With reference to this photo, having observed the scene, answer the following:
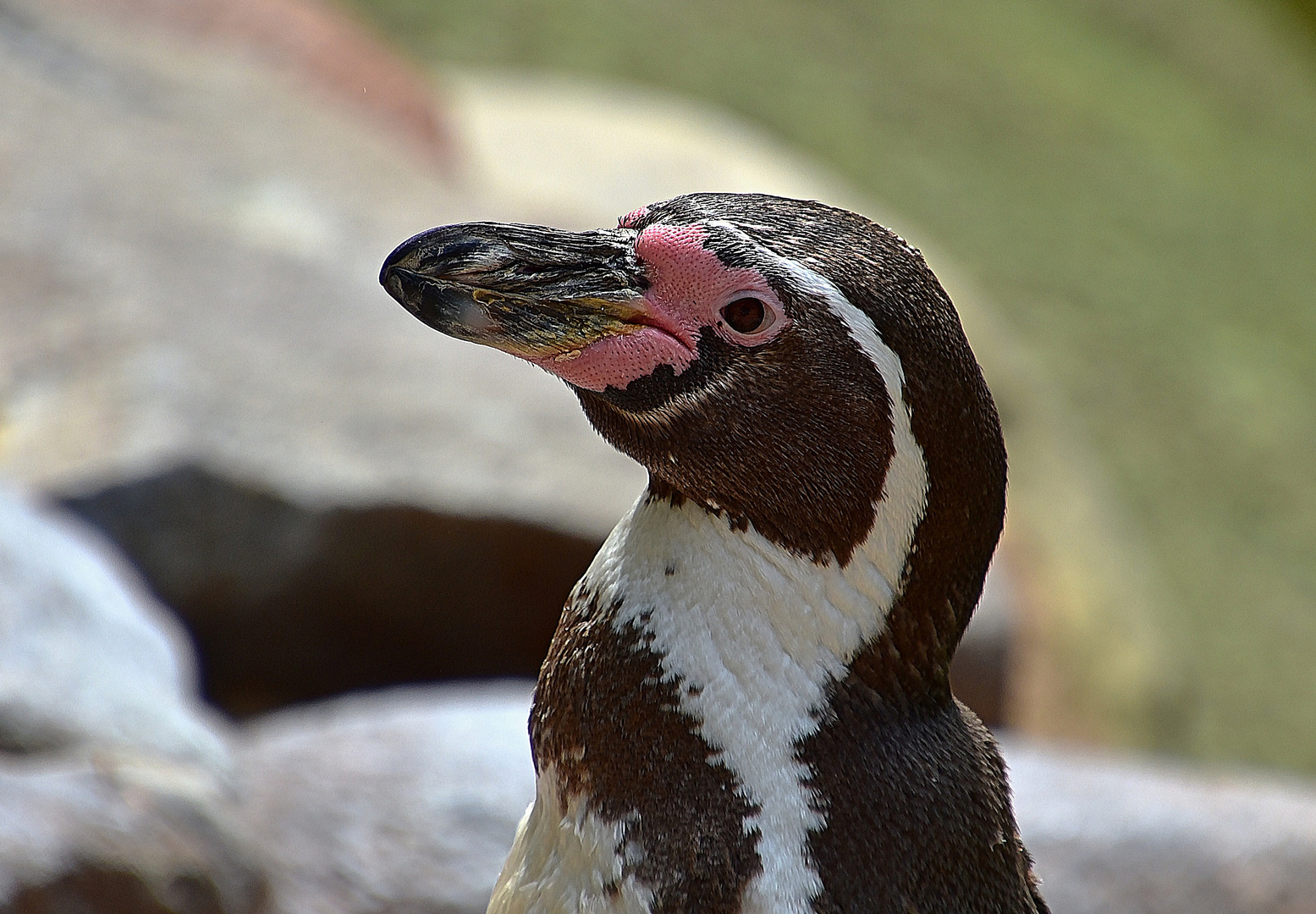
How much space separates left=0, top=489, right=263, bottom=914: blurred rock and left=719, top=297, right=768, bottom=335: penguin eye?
0.92 metres

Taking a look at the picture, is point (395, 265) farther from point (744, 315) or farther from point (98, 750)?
point (98, 750)

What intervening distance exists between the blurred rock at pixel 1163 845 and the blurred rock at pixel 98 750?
93 centimetres

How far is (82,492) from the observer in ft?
6.86

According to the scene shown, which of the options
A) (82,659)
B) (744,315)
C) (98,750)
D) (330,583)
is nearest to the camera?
(744,315)

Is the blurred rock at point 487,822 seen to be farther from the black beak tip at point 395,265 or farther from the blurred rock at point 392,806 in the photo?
the black beak tip at point 395,265

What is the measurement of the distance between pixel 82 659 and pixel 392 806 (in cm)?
40

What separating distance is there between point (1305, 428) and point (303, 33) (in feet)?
9.75

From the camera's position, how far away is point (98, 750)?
1.66 meters

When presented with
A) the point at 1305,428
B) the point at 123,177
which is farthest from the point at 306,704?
the point at 1305,428

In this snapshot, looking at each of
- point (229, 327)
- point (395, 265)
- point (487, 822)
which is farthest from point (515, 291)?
point (229, 327)

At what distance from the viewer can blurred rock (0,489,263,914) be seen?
1.43 meters

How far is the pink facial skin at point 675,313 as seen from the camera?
868mm

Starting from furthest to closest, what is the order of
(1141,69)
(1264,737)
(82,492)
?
(1141,69)
(1264,737)
(82,492)

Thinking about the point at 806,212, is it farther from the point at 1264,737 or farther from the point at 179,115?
the point at 1264,737
